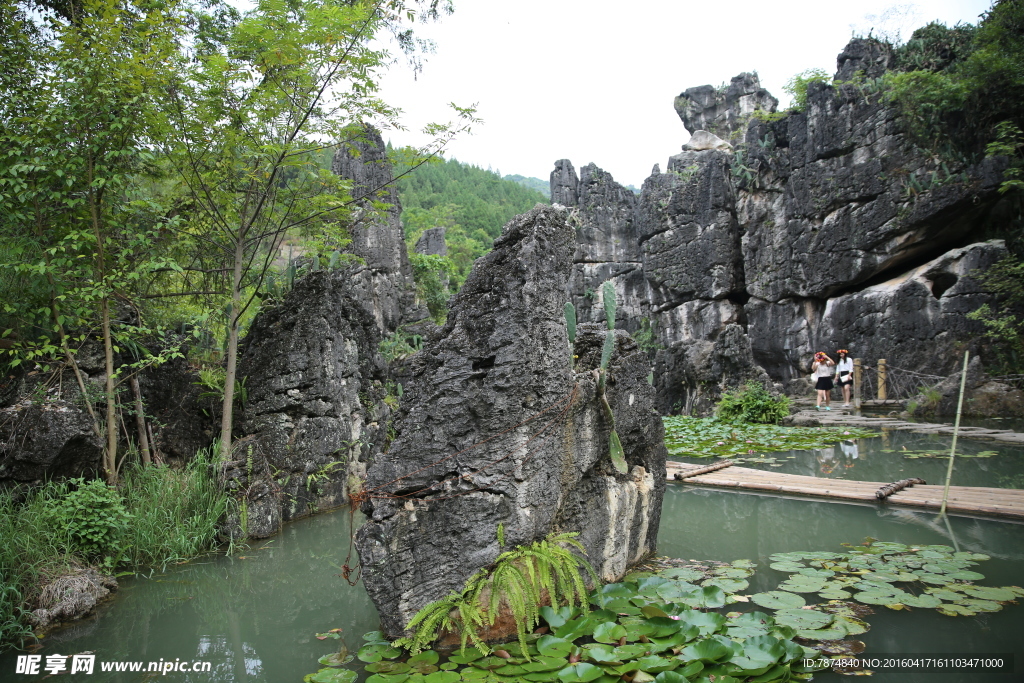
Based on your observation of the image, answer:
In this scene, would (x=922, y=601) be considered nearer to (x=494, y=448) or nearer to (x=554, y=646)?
(x=554, y=646)

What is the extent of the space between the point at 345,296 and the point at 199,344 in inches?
77.9

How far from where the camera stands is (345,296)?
23.0 feet

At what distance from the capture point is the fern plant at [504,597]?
2904mm

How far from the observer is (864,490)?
18.0 feet

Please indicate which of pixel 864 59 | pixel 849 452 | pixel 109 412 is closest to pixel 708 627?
pixel 109 412

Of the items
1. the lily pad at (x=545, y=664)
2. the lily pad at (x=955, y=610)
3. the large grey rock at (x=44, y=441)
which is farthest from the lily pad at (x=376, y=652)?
the large grey rock at (x=44, y=441)

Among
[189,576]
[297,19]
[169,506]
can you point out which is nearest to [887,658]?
[189,576]

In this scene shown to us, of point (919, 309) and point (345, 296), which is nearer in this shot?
point (345, 296)

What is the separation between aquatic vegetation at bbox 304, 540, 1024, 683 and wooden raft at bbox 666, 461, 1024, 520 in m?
1.11

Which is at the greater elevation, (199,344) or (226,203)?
(226,203)

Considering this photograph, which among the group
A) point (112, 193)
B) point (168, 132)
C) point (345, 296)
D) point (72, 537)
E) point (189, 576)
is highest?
point (168, 132)

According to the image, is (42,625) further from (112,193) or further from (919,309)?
(919,309)

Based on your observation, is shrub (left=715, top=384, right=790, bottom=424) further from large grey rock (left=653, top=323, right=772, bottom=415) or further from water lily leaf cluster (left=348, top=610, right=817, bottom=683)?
water lily leaf cluster (left=348, top=610, right=817, bottom=683)

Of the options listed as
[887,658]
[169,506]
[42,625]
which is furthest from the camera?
[169,506]
